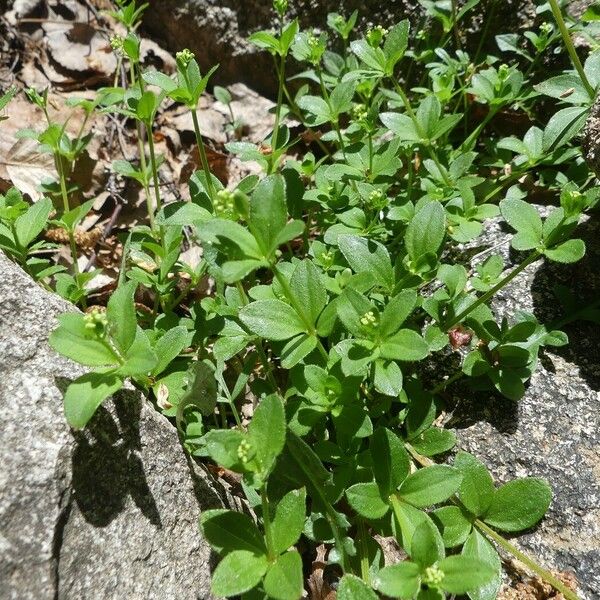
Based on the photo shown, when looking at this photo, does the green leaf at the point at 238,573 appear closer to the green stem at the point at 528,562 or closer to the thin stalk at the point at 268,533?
the thin stalk at the point at 268,533

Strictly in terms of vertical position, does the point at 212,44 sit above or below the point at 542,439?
above

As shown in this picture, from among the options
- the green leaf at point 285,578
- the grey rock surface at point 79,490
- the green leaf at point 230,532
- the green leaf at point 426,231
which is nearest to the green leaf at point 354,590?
the green leaf at point 285,578

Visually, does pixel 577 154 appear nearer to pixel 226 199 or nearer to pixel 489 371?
pixel 489 371

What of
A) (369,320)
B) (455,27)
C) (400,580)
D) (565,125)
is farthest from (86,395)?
(455,27)

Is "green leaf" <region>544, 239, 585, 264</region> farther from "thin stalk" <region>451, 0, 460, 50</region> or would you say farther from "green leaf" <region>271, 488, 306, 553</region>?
"thin stalk" <region>451, 0, 460, 50</region>

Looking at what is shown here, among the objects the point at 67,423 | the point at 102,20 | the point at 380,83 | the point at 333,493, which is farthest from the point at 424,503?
the point at 102,20
